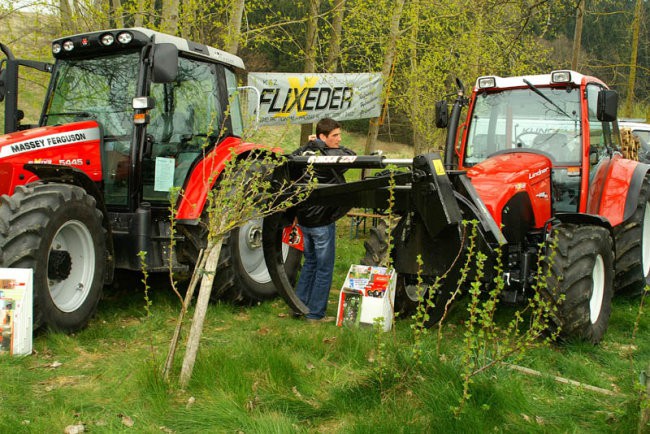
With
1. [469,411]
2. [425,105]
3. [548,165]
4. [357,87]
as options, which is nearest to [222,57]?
[548,165]

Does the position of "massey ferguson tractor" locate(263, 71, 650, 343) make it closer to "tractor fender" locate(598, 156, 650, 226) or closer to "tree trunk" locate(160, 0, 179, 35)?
Answer: "tractor fender" locate(598, 156, 650, 226)

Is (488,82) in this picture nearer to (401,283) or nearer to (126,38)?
(401,283)

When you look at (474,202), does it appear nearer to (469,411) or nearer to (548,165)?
(548,165)

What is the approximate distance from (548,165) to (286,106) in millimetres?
4629

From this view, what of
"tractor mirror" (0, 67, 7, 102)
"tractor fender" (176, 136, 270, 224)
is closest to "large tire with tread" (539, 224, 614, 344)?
"tractor fender" (176, 136, 270, 224)

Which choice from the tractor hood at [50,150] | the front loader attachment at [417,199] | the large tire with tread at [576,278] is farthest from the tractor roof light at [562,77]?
the tractor hood at [50,150]

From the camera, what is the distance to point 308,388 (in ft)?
12.6

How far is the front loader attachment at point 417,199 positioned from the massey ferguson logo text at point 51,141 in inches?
66.8

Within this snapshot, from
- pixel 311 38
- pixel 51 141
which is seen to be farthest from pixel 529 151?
pixel 311 38

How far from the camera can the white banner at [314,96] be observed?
910 cm

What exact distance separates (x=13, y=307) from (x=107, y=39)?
8.03ft

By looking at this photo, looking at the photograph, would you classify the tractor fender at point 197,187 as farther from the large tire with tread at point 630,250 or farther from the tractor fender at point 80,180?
the large tire with tread at point 630,250

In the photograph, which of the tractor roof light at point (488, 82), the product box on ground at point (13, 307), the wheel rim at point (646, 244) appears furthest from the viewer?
the wheel rim at point (646, 244)

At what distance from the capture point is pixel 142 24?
420 inches
